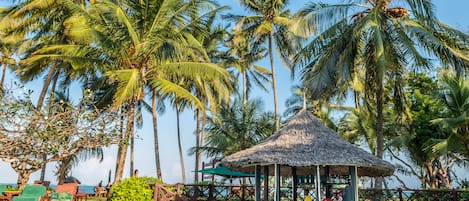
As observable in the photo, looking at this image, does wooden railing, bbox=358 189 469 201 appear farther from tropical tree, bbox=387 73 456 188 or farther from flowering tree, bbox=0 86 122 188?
flowering tree, bbox=0 86 122 188

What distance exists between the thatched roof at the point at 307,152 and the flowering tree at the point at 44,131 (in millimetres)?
3791

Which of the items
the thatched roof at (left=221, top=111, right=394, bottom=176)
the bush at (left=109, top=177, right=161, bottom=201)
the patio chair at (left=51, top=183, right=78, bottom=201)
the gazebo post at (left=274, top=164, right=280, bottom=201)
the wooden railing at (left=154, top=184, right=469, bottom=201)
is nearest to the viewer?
the thatched roof at (left=221, top=111, right=394, bottom=176)

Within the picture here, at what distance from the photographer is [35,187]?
11266mm

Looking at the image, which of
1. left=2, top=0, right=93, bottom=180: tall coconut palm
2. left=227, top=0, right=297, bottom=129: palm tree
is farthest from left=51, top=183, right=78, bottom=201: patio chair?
left=227, top=0, right=297, bottom=129: palm tree

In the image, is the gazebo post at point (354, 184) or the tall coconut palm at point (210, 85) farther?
the tall coconut palm at point (210, 85)

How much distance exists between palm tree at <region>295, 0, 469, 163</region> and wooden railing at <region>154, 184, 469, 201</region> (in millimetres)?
1382

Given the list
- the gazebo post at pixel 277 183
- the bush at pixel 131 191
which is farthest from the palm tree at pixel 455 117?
the bush at pixel 131 191

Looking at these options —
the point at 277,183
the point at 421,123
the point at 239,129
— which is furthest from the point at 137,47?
the point at 421,123

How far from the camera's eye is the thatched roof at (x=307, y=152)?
9289 millimetres

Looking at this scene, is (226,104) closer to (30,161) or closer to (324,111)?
(324,111)

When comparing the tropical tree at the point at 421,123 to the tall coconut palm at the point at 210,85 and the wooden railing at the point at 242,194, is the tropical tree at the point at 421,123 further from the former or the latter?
the tall coconut palm at the point at 210,85

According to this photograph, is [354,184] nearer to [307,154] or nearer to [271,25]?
[307,154]

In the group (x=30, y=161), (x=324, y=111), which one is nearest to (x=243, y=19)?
(x=324, y=111)

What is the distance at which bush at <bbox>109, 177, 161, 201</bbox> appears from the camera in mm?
11519
